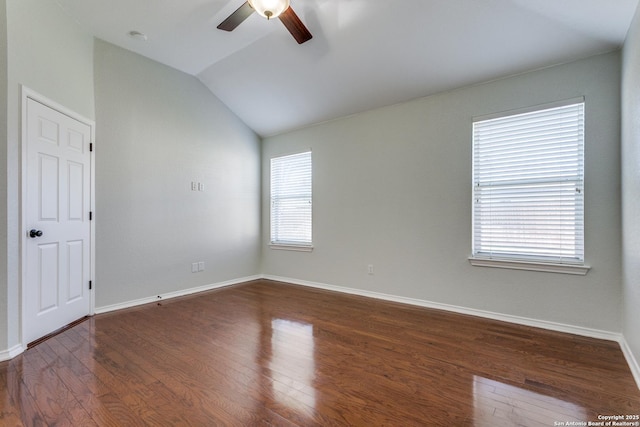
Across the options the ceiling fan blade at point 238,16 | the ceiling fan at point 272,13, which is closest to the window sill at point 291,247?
the ceiling fan at point 272,13

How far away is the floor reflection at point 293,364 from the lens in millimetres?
1848

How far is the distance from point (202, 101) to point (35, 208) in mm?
2580

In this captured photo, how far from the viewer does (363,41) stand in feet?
10.3

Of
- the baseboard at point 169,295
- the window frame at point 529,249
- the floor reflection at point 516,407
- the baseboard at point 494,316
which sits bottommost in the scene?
the baseboard at point 169,295

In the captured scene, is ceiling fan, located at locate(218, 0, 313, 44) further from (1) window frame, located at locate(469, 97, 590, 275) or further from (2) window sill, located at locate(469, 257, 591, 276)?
(2) window sill, located at locate(469, 257, 591, 276)

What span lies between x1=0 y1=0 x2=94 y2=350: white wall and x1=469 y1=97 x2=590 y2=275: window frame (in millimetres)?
4226

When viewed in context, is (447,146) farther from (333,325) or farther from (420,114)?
(333,325)

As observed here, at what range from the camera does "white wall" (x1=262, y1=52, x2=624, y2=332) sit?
2723mm

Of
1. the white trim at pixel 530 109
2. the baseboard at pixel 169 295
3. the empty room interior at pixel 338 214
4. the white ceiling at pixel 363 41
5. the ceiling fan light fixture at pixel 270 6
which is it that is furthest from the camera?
the baseboard at pixel 169 295

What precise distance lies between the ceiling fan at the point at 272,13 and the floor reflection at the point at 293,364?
2590 millimetres

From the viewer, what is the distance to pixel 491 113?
3244 mm

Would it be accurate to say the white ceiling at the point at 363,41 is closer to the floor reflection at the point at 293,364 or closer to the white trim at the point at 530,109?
the white trim at the point at 530,109

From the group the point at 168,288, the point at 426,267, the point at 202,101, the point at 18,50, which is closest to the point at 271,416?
the point at 426,267

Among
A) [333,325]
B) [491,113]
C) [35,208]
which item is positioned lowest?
[333,325]
